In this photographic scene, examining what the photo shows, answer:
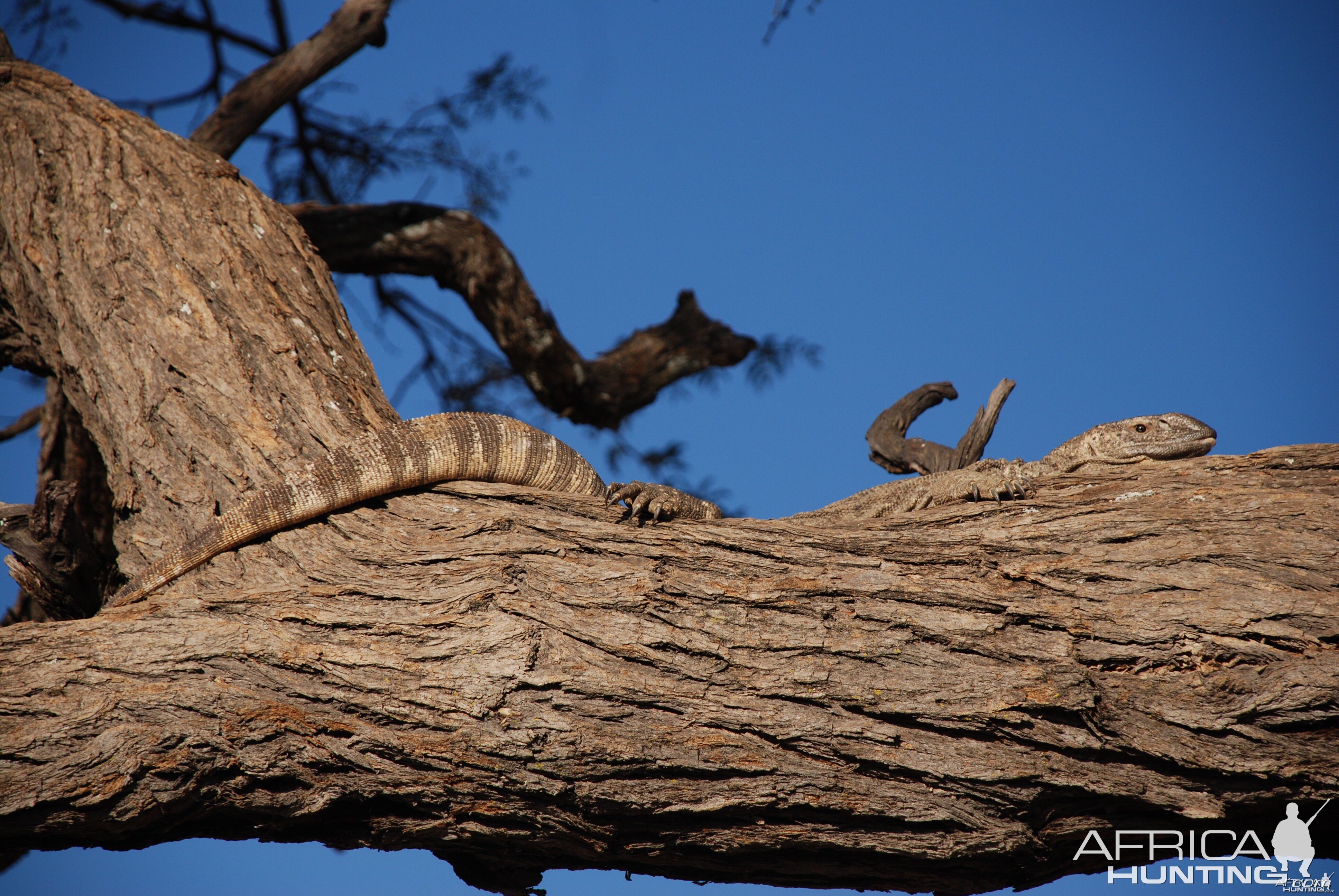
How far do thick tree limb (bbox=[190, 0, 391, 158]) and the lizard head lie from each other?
21.7ft

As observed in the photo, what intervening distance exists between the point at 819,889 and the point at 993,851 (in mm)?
690

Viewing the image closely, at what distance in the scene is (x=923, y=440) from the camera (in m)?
6.28

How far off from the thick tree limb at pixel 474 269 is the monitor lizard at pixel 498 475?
3429 mm

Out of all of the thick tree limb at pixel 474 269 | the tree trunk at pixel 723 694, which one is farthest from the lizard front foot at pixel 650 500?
the thick tree limb at pixel 474 269

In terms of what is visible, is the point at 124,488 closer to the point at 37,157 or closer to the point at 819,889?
the point at 37,157

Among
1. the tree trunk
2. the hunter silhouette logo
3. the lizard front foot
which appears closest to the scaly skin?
the lizard front foot

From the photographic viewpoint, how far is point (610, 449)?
8.68m

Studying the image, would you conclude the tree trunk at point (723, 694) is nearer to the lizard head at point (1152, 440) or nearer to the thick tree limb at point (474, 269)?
the lizard head at point (1152, 440)

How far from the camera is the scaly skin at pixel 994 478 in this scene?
3.73m

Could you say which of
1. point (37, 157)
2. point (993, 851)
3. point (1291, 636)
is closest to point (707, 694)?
point (993, 851)

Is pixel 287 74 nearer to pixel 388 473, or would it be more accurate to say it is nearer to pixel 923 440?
pixel 388 473

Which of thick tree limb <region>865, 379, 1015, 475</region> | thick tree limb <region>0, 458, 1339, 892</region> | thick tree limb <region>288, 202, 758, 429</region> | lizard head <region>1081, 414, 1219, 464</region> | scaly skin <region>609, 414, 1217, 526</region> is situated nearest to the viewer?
thick tree limb <region>0, 458, 1339, 892</region>

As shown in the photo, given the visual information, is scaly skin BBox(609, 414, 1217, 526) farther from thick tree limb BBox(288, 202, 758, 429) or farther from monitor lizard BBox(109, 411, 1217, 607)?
thick tree limb BBox(288, 202, 758, 429)

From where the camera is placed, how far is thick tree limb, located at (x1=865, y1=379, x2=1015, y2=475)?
19.0 ft
